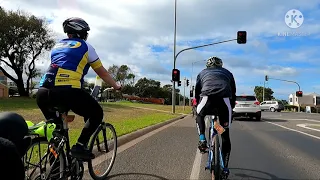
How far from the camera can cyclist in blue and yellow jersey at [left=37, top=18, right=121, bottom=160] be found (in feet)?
13.1

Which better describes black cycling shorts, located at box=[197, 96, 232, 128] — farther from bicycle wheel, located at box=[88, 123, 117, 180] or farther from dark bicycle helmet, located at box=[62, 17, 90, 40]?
dark bicycle helmet, located at box=[62, 17, 90, 40]

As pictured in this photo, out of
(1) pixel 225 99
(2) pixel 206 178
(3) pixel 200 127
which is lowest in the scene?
(2) pixel 206 178

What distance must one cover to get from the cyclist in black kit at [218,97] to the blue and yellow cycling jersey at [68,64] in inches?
71.4

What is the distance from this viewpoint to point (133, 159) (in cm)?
681

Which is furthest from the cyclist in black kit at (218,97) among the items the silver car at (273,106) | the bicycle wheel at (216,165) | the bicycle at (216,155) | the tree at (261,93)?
the tree at (261,93)

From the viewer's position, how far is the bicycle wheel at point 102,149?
16.5 ft

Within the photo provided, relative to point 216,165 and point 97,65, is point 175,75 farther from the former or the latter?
point 97,65

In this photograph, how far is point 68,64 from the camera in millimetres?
4023

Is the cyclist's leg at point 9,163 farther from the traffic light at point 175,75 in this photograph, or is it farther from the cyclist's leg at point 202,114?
the traffic light at point 175,75

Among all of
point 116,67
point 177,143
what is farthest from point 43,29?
point 116,67

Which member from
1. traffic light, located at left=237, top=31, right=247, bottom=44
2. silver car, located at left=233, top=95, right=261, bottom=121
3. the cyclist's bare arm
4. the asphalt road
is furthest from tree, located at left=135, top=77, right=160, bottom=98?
the cyclist's bare arm

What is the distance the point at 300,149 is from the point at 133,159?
15.0 ft

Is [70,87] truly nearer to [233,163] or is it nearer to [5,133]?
[5,133]

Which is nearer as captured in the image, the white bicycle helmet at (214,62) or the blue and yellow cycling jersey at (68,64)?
the blue and yellow cycling jersey at (68,64)
